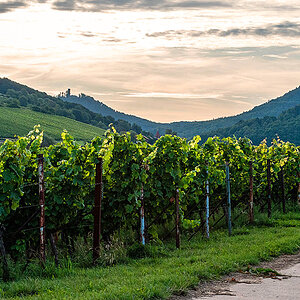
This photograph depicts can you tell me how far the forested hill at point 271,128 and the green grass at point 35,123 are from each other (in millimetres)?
31594

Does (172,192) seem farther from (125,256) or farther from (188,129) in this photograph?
(188,129)

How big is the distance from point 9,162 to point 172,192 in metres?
5.10

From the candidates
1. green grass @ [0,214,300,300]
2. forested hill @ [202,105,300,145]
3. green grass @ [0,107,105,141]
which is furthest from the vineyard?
green grass @ [0,107,105,141]

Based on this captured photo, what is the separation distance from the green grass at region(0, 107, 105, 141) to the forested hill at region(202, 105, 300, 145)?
1244 inches

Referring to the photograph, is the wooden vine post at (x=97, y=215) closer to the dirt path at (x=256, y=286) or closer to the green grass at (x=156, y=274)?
the green grass at (x=156, y=274)

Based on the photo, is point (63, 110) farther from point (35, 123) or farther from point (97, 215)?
point (97, 215)

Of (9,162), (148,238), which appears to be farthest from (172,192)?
(9,162)

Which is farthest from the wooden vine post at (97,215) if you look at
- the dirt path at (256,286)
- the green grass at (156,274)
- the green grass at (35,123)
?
the green grass at (35,123)

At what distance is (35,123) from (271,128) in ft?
169

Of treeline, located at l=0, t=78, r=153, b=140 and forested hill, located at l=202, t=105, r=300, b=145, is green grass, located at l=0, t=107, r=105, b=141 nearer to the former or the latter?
treeline, located at l=0, t=78, r=153, b=140

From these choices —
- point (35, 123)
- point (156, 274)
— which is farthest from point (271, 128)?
point (156, 274)

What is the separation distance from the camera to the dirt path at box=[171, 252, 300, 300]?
25.1 feet

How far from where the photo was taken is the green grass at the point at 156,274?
24.6 feet

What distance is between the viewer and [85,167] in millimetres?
10953
